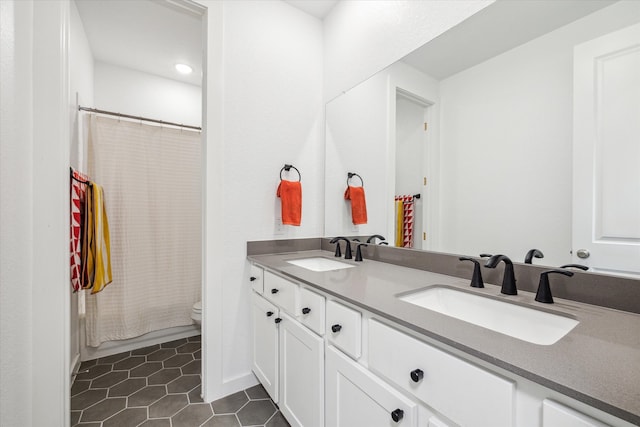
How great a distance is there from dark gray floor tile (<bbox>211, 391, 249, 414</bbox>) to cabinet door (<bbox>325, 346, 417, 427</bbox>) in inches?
32.2

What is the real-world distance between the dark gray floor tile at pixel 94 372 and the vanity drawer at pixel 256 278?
1.34 meters

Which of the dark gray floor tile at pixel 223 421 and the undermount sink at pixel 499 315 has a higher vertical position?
the undermount sink at pixel 499 315

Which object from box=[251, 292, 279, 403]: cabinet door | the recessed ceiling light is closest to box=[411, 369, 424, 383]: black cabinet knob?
box=[251, 292, 279, 403]: cabinet door

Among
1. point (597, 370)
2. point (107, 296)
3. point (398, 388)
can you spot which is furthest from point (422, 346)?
point (107, 296)

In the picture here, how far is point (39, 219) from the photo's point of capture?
3.95 ft

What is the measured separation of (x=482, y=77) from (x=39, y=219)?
2028mm

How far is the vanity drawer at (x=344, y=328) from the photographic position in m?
0.88

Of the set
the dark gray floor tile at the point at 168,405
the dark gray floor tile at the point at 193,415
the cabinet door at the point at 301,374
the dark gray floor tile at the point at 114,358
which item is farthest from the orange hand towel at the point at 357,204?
the dark gray floor tile at the point at 114,358

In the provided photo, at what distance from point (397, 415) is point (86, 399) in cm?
196

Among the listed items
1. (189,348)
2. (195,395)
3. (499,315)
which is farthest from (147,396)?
(499,315)

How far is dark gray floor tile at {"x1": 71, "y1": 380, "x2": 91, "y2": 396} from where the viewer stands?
1719mm

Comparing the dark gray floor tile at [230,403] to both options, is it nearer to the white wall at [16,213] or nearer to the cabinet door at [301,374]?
the cabinet door at [301,374]

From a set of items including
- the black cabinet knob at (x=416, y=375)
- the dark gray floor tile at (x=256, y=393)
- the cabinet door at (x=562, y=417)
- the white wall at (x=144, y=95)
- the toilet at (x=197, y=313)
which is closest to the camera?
the cabinet door at (x=562, y=417)

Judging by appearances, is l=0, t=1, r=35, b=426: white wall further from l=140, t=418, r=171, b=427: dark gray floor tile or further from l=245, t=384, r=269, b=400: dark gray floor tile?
l=245, t=384, r=269, b=400: dark gray floor tile
